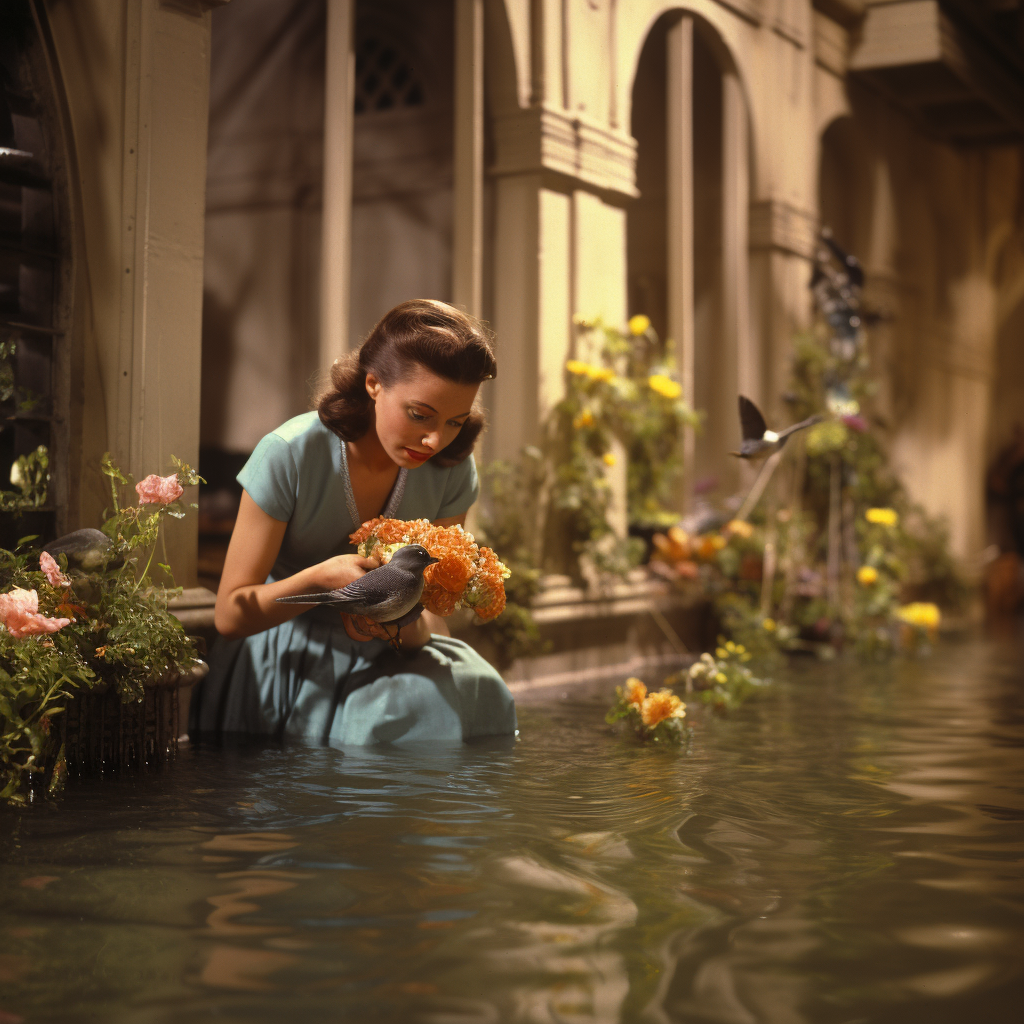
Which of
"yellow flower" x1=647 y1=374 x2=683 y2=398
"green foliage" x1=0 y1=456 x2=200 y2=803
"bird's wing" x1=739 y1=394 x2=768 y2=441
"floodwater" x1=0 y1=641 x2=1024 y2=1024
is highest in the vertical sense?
"yellow flower" x1=647 y1=374 x2=683 y2=398

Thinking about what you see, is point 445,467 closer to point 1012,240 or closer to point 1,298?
point 1,298

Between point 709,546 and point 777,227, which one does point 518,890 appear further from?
point 777,227

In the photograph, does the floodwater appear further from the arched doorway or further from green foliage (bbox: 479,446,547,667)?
the arched doorway

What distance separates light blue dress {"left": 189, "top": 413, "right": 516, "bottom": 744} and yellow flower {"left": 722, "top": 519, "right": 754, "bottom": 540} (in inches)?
137

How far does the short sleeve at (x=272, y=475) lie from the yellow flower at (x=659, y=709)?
1331 millimetres

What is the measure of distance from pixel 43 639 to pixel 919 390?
9190 mm

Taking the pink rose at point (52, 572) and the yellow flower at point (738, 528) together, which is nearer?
the pink rose at point (52, 572)

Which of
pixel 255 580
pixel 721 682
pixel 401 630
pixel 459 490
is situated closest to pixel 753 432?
pixel 721 682

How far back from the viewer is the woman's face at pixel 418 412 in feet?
11.5

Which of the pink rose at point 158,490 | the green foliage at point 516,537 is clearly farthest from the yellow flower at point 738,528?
the pink rose at point 158,490

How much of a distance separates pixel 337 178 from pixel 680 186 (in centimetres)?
291

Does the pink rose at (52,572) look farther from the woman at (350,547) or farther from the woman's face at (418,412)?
the woman's face at (418,412)

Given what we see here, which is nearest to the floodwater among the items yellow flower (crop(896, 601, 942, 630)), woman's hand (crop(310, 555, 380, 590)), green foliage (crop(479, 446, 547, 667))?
woman's hand (crop(310, 555, 380, 590))

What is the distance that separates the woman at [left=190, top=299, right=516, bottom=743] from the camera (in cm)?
351
